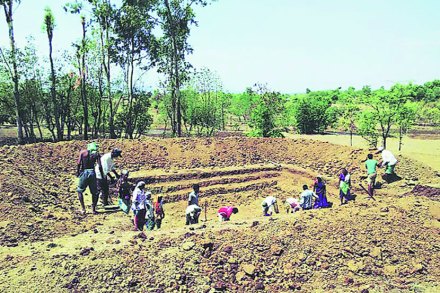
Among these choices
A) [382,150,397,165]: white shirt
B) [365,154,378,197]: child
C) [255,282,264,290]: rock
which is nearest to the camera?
[255,282,264,290]: rock

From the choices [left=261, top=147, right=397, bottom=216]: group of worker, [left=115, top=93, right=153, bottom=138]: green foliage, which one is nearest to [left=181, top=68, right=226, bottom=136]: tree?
[left=115, top=93, right=153, bottom=138]: green foliage

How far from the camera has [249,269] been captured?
234 inches

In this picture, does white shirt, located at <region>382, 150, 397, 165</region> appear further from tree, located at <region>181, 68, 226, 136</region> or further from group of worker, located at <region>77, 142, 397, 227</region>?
tree, located at <region>181, 68, 226, 136</region>

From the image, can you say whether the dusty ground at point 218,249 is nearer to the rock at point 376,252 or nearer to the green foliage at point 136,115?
the rock at point 376,252

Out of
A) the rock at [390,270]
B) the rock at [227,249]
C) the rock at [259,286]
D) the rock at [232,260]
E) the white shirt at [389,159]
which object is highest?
the white shirt at [389,159]

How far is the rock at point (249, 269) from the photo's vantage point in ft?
19.3

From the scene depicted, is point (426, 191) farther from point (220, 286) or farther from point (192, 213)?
point (220, 286)

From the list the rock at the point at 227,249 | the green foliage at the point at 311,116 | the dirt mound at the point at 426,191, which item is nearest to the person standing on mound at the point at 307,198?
the dirt mound at the point at 426,191

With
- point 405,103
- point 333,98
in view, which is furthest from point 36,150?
point 333,98

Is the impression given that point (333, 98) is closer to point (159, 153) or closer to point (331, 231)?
point (159, 153)

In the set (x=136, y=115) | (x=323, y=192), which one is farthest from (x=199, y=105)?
(x=323, y=192)

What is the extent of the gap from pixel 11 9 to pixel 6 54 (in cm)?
335

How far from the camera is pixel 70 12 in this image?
22703 millimetres

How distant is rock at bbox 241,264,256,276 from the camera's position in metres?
5.89
